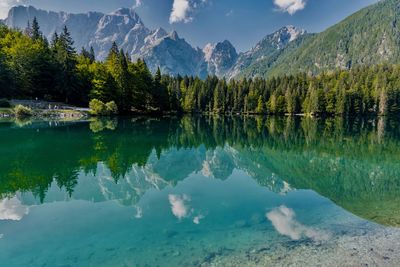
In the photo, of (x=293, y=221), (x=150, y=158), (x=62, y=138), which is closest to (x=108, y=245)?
(x=293, y=221)

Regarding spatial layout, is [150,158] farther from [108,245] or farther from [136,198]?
[108,245]

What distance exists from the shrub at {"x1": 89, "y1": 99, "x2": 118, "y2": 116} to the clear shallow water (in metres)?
37.3

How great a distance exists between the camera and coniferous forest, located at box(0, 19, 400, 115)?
237ft

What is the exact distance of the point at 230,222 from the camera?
1305cm

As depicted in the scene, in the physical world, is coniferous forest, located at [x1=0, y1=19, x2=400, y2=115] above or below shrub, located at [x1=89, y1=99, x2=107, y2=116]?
above

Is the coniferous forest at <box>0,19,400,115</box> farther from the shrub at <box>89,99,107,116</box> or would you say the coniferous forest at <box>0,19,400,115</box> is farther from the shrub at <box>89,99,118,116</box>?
the shrub at <box>89,99,107,116</box>

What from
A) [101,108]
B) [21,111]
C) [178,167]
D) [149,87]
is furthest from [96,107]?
[178,167]

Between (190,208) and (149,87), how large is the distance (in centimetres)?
7466

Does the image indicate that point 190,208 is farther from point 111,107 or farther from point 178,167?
point 111,107

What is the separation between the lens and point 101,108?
67.8 meters

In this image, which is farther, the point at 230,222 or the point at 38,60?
the point at 38,60

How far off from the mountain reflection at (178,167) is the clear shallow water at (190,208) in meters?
0.13

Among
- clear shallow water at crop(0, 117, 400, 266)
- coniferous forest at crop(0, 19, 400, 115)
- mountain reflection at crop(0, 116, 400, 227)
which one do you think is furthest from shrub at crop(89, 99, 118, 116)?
clear shallow water at crop(0, 117, 400, 266)

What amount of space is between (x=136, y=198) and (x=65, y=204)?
3.62 metres
